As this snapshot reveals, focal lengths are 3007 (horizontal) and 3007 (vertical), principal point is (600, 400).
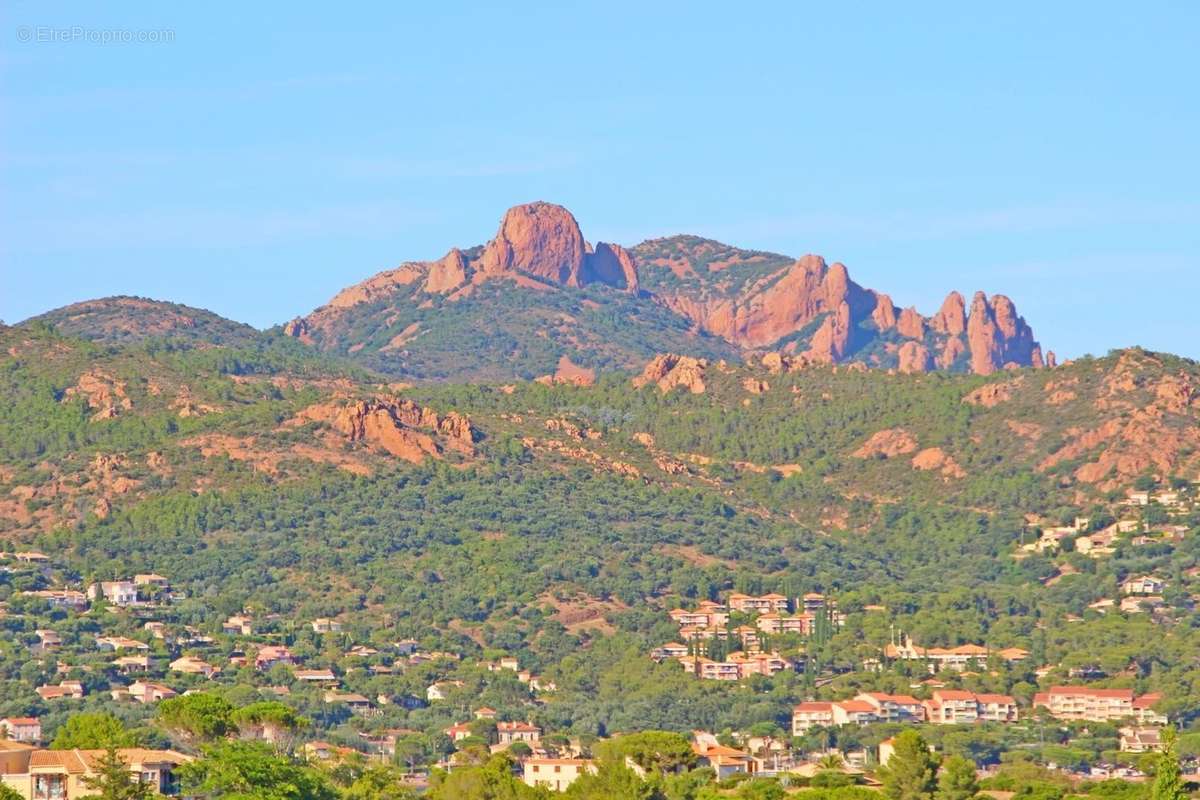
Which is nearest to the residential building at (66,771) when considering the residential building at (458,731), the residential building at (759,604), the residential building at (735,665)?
the residential building at (458,731)

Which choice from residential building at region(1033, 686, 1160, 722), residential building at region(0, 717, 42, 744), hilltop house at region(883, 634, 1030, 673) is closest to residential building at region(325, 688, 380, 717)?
residential building at region(0, 717, 42, 744)

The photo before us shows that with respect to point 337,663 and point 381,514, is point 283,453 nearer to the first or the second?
point 381,514

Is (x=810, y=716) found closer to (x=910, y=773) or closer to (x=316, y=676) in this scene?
(x=316, y=676)

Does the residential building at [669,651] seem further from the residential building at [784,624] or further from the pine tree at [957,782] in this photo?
the pine tree at [957,782]

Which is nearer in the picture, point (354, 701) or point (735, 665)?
point (354, 701)

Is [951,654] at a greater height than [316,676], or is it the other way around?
[951,654]

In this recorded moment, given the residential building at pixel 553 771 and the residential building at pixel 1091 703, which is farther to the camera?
→ the residential building at pixel 1091 703

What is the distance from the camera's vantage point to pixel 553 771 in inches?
4331

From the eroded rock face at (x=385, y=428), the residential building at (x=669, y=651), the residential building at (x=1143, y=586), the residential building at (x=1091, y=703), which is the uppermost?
the eroded rock face at (x=385, y=428)

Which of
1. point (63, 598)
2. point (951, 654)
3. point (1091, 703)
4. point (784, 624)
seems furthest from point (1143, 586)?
point (63, 598)

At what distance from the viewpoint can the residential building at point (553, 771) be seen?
10744 cm

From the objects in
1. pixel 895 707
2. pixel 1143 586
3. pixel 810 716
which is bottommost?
pixel 810 716

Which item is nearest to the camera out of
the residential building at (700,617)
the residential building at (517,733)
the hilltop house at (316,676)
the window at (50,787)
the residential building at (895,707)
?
the window at (50,787)

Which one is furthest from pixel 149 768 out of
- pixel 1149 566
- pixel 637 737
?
pixel 1149 566
